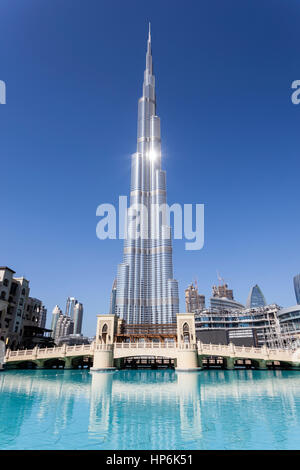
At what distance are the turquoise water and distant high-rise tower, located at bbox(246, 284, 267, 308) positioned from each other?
166725 millimetres

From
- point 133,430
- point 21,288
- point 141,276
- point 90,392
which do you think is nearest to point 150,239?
point 141,276

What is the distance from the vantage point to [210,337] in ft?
275

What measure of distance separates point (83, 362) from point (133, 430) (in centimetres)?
4613

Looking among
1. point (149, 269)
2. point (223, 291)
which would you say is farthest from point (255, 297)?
point (149, 269)

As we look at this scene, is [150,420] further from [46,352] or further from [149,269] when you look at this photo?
[149,269]

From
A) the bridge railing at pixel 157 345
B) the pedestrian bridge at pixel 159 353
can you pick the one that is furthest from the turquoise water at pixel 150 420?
the pedestrian bridge at pixel 159 353

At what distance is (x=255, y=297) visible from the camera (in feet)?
591

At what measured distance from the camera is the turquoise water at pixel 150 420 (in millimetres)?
10734

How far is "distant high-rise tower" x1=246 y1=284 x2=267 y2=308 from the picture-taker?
177 metres

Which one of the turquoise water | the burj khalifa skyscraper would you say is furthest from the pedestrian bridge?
the burj khalifa skyscraper

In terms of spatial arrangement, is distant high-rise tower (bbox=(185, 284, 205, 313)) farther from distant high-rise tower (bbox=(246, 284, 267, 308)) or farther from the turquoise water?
the turquoise water

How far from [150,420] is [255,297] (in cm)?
18354

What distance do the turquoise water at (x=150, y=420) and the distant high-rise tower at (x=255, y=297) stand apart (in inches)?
6564
